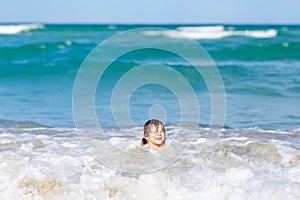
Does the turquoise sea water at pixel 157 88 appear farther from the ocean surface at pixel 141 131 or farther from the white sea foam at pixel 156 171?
the white sea foam at pixel 156 171

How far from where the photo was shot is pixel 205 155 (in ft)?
16.8

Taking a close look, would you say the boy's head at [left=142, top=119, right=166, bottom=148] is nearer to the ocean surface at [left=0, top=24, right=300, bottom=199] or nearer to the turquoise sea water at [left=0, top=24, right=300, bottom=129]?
the ocean surface at [left=0, top=24, right=300, bottom=199]

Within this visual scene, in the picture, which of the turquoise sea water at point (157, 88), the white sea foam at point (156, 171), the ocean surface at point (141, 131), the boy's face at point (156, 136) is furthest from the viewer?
the turquoise sea water at point (157, 88)

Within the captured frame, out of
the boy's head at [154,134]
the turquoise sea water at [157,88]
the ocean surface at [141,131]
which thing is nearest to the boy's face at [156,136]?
the boy's head at [154,134]

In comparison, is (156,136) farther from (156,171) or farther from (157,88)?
(157,88)

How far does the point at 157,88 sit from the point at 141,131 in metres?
4.22

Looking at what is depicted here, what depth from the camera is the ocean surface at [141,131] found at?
13.8 ft

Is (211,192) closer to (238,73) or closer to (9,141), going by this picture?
(9,141)

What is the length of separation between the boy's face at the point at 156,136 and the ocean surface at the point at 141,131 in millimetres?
129

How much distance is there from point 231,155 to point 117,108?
3571 mm

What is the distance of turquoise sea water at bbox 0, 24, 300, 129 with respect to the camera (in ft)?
24.9

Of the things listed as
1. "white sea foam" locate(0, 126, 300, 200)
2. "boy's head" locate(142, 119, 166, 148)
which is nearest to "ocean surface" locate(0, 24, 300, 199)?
"white sea foam" locate(0, 126, 300, 200)

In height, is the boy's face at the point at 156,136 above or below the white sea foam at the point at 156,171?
above

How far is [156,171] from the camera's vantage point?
178 inches
